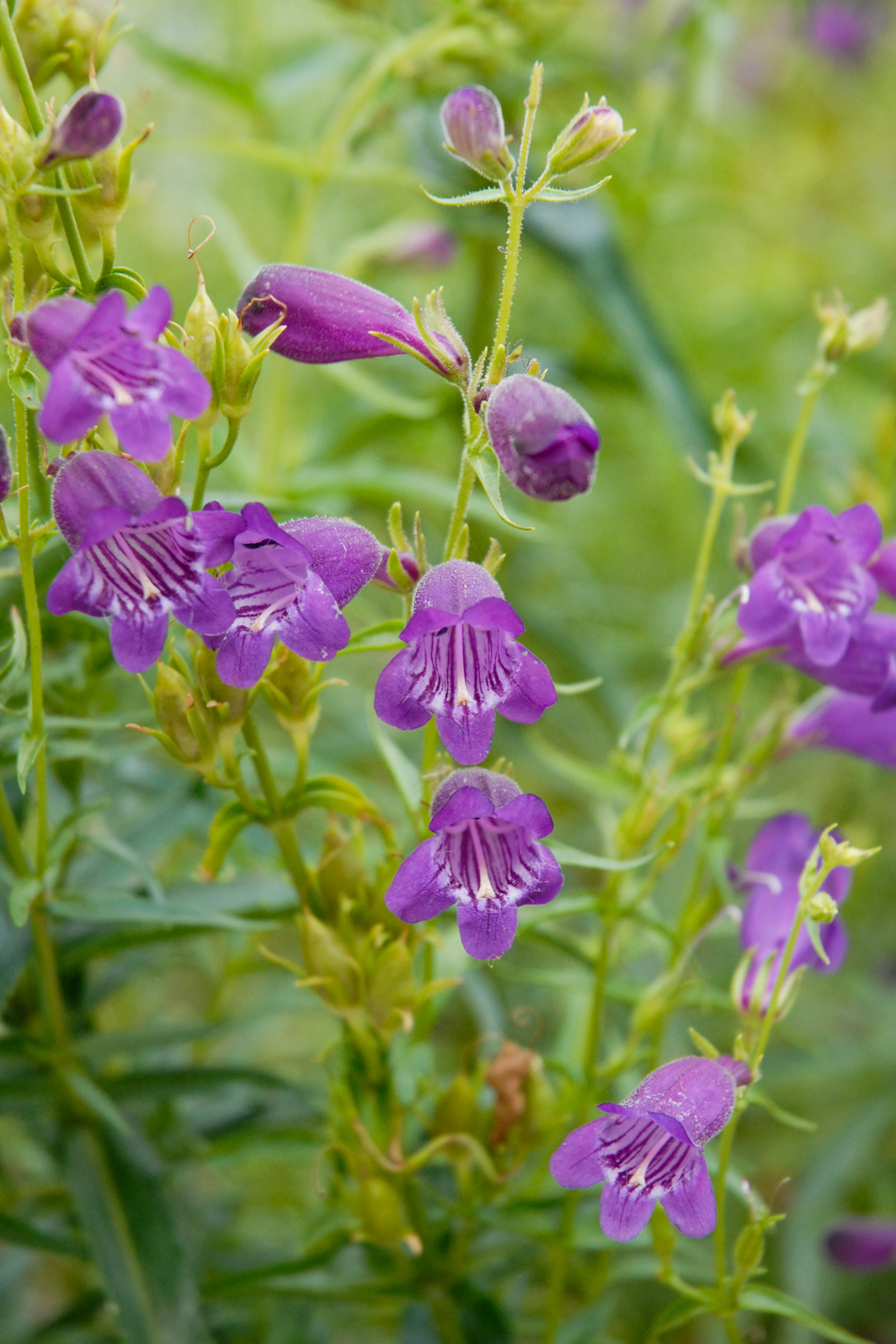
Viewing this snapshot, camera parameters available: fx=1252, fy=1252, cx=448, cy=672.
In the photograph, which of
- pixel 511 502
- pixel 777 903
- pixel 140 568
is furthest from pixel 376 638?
pixel 511 502

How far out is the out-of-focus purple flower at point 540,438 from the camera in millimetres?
700

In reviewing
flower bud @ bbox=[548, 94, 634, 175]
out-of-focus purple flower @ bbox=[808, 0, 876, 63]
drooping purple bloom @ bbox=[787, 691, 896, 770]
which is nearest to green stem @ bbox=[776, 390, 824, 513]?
drooping purple bloom @ bbox=[787, 691, 896, 770]

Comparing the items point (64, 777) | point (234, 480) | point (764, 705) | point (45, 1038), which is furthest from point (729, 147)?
point (45, 1038)

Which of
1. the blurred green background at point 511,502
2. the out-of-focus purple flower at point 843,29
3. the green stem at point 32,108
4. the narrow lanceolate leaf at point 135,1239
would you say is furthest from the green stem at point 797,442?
the out-of-focus purple flower at point 843,29

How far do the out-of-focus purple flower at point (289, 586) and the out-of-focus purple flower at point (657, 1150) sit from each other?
349mm

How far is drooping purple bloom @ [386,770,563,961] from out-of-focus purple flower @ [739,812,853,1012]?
0.27 meters

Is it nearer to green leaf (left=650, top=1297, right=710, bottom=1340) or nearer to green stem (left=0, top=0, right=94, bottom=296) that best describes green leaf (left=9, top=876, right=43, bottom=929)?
green stem (left=0, top=0, right=94, bottom=296)

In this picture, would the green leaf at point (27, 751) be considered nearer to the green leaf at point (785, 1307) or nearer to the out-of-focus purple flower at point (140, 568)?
the out-of-focus purple flower at point (140, 568)

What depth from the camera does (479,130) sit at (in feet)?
2.63

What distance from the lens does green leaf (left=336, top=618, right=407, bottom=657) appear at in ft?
2.79

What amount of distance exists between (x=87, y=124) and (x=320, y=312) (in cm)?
19

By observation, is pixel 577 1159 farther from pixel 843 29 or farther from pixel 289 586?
pixel 843 29

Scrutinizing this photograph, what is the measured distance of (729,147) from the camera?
7.67 feet

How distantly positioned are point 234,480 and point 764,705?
45.8 inches
